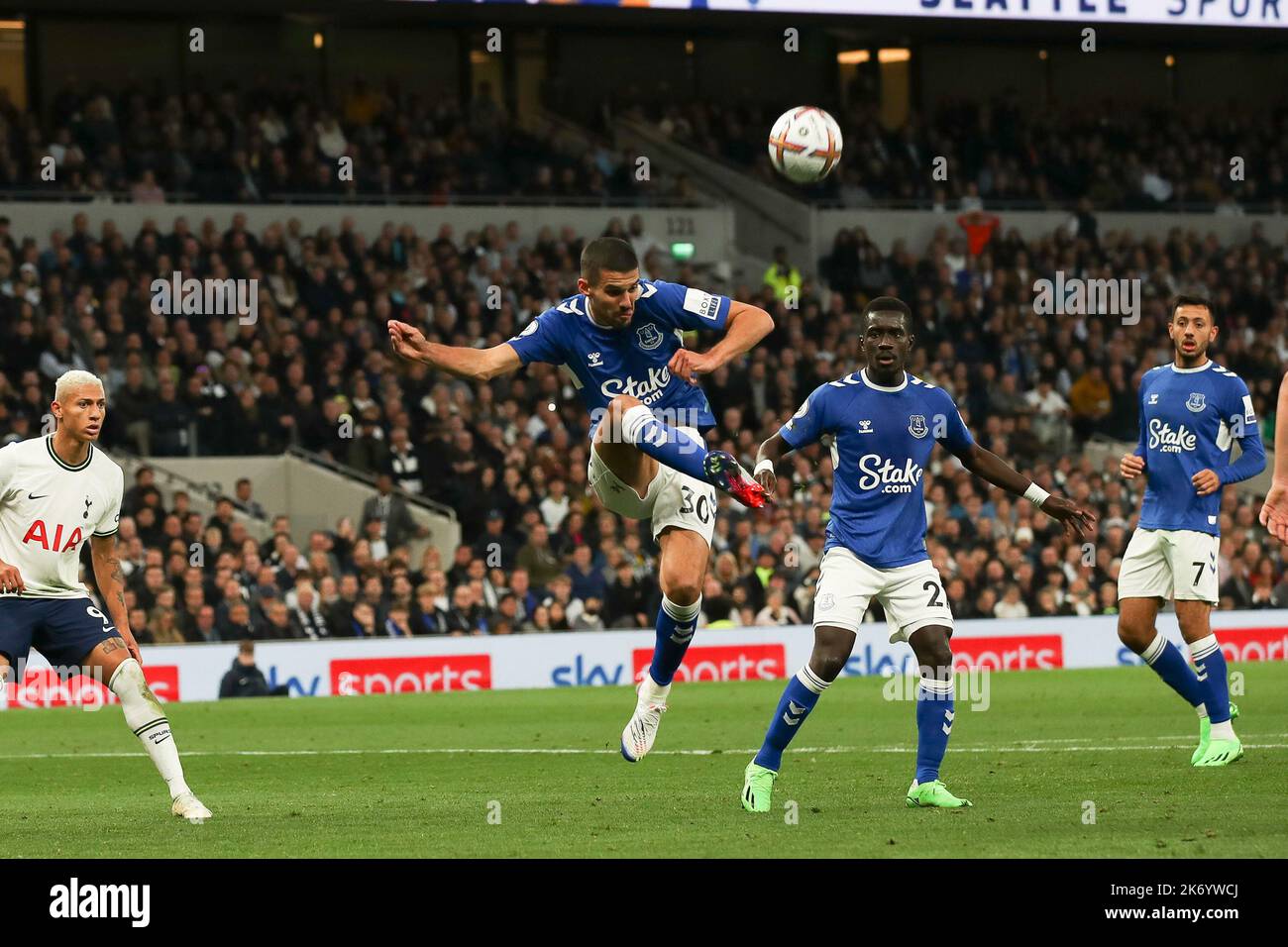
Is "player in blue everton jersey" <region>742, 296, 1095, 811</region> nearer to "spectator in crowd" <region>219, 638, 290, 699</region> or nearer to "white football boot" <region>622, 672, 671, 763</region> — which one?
"white football boot" <region>622, 672, 671, 763</region>

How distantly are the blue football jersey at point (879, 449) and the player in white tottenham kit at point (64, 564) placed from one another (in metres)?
3.38

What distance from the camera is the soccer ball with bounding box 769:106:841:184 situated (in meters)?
11.9

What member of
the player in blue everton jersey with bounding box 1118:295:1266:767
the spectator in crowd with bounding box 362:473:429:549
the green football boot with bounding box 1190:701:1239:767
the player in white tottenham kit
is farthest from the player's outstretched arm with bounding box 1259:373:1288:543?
the spectator in crowd with bounding box 362:473:429:549

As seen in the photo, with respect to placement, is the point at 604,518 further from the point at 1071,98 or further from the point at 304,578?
the point at 1071,98

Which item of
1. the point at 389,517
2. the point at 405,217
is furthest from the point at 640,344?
the point at 405,217

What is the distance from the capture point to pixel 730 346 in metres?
9.62

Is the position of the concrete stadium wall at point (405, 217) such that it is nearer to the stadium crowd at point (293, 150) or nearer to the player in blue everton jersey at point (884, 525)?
the stadium crowd at point (293, 150)

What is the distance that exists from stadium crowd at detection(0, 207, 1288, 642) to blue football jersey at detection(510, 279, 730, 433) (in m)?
10.6

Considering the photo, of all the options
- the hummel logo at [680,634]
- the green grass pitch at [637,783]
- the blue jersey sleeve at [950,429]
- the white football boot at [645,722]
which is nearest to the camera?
the green grass pitch at [637,783]

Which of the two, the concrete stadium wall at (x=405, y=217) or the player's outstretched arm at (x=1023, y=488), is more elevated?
the concrete stadium wall at (x=405, y=217)

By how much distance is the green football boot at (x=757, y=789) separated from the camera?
9.31m

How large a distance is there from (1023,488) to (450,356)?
2883 mm

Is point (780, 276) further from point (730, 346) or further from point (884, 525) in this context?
point (884, 525)

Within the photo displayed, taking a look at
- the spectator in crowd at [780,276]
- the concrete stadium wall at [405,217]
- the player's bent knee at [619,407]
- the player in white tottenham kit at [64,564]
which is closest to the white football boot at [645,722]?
the player's bent knee at [619,407]
